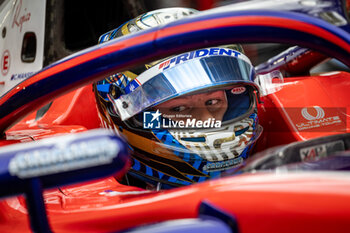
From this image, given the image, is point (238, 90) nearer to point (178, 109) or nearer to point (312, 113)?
point (178, 109)

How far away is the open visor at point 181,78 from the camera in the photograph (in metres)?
1.07

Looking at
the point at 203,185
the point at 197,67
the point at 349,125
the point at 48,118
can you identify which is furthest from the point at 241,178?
the point at 48,118

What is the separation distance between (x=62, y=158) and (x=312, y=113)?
1.09 meters

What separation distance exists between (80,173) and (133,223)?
246mm

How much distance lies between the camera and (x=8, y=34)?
2873 millimetres

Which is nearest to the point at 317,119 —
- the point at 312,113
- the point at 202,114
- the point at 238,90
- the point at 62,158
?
the point at 312,113

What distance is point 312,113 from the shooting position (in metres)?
1.37

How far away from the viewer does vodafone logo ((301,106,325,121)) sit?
135 cm

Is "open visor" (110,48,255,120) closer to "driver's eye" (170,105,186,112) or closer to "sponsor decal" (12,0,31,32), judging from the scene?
"driver's eye" (170,105,186,112)

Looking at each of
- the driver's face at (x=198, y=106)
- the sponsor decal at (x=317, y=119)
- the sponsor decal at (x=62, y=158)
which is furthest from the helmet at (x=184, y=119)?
the sponsor decal at (x=62, y=158)

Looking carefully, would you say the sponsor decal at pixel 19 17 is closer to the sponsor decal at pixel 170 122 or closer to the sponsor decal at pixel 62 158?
the sponsor decal at pixel 170 122

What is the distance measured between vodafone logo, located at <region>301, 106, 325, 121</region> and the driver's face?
1.21ft

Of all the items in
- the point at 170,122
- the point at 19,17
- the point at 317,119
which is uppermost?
the point at 19,17

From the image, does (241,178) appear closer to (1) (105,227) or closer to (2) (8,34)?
(1) (105,227)
